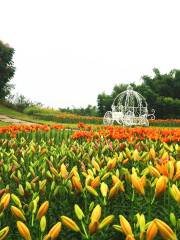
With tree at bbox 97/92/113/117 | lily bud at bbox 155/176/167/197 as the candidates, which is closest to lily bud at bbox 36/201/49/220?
lily bud at bbox 155/176/167/197

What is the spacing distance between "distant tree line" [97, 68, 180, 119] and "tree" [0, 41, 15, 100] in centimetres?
887

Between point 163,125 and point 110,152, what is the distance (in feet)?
74.6

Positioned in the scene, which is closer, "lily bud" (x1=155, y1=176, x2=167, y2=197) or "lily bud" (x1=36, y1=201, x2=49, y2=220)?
"lily bud" (x1=36, y1=201, x2=49, y2=220)

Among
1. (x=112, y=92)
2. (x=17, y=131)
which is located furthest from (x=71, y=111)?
(x=17, y=131)

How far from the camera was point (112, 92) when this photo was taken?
36094 mm

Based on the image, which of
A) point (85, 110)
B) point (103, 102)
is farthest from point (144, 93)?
point (85, 110)

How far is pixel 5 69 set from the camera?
37.6 metres

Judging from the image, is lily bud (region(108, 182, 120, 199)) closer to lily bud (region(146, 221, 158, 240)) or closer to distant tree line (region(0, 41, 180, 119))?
lily bud (region(146, 221, 158, 240))

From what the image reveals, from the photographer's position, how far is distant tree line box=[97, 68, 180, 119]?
3319cm

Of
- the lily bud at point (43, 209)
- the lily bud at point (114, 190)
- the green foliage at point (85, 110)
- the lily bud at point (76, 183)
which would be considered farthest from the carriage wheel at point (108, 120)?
the lily bud at point (43, 209)

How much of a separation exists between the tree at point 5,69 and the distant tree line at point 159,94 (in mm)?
8871

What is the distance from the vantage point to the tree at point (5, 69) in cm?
3703

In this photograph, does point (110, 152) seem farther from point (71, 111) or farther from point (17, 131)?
point (71, 111)

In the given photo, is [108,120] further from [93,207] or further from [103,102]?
[93,207]
